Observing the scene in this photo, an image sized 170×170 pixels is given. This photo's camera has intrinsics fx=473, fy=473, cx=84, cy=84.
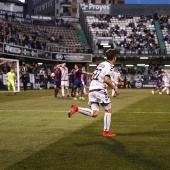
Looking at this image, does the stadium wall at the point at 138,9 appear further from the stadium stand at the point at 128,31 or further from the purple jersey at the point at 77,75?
the purple jersey at the point at 77,75

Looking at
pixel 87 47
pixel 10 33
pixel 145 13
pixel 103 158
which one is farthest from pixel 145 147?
pixel 145 13

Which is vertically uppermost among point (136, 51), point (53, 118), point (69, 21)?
point (69, 21)

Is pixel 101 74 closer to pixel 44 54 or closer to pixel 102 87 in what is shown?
pixel 102 87

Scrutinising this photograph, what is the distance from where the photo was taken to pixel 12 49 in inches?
2067

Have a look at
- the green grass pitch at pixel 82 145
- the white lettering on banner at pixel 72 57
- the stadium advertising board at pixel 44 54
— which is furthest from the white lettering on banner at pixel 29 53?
the green grass pitch at pixel 82 145

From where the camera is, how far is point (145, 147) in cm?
935

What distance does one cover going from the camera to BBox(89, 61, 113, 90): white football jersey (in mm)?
10875

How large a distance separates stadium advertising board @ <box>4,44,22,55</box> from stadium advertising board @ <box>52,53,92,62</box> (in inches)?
367

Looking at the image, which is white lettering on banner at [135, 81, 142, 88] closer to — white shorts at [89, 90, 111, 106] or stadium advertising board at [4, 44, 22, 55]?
stadium advertising board at [4, 44, 22, 55]

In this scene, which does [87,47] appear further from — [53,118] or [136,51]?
[53,118]

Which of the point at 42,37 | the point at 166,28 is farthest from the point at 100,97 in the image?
the point at 166,28

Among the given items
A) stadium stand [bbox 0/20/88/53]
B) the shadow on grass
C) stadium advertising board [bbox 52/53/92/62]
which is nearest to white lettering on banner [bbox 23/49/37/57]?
stadium stand [bbox 0/20/88/53]

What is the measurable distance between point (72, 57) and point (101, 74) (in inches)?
2151

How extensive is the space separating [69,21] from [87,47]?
8.88 m
